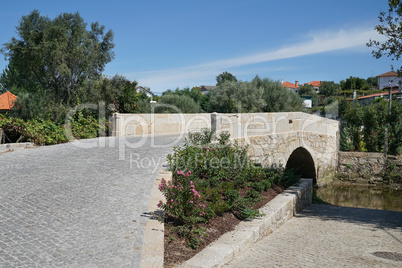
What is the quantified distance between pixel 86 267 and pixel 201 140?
625 centimetres

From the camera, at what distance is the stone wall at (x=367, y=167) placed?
19328mm

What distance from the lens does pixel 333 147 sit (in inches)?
770

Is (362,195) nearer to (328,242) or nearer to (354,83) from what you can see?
(328,242)

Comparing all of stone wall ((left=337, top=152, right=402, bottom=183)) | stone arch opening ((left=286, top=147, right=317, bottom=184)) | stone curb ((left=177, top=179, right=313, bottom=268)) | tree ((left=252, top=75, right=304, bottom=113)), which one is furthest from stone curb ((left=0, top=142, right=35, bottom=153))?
tree ((left=252, top=75, right=304, bottom=113))

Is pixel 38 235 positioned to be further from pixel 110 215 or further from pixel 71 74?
pixel 71 74

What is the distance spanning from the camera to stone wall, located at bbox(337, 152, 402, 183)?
19328 millimetres

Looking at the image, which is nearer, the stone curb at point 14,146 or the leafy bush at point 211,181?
the leafy bush at point 211,181

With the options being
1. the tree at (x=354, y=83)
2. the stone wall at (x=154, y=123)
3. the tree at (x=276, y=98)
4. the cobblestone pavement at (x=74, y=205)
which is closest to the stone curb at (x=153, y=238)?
the cobblestone pavement at (x=74, y=205)

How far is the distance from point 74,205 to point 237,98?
23917mm

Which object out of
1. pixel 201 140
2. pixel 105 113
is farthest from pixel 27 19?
pixel 201 140

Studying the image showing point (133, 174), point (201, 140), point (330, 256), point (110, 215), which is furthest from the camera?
point (201, 140)

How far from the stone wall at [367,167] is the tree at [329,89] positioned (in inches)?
2488

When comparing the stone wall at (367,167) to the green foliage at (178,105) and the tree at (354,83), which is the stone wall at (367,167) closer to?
the green foliage at (178,105)

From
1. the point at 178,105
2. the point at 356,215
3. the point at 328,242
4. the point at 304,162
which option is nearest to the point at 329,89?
the point at 178,105
